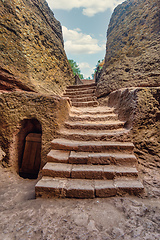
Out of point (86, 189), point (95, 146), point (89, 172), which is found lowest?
point (86, 189)

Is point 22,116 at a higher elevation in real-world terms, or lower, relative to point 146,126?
higher

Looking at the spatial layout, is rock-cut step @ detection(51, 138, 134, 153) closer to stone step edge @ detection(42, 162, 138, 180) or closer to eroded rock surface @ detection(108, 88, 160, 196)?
eroded rock surface @ detection(108, 88, 160, 196)

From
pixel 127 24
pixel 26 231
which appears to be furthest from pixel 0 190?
pixel 127 24

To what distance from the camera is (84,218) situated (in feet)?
4.14

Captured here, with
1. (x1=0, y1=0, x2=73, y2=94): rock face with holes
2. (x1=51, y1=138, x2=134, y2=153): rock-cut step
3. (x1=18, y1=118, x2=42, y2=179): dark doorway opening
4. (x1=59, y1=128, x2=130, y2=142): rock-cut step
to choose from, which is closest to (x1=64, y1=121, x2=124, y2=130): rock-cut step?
(x1=59, y1=128, x2=130, y2=142): rock-cut step

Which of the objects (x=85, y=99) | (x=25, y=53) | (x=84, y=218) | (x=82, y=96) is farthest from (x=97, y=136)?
(x=25, y=53)

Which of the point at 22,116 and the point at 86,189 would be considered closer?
the point at 86,189

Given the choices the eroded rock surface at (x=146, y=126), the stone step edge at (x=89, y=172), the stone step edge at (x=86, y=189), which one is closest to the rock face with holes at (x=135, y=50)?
the eroded rock surface at (x=146, y=126)

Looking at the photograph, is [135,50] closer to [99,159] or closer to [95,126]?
[95,126]

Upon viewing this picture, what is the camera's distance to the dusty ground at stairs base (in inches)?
42.9

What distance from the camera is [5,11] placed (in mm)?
4215

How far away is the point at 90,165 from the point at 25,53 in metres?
4.78

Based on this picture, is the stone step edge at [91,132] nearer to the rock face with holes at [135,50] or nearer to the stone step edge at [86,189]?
the stone step edge at [86,189]

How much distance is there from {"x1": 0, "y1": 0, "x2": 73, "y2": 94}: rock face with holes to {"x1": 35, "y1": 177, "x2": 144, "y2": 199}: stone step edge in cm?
342
